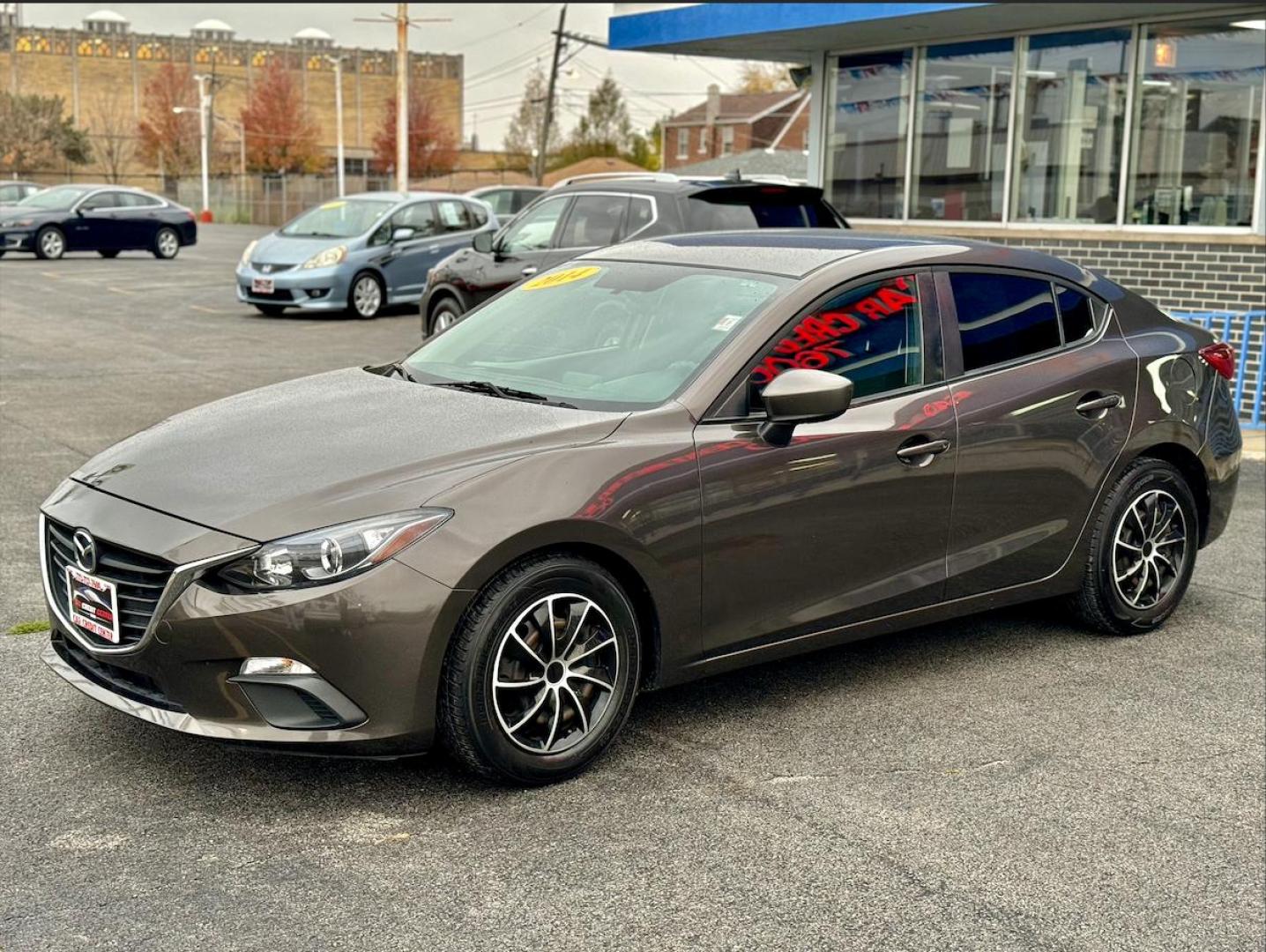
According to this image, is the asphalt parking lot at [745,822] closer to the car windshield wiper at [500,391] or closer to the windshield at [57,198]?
the car windshield wiper at [500,391]

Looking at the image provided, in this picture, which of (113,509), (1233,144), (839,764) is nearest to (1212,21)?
(1233,144)

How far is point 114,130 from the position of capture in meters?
108

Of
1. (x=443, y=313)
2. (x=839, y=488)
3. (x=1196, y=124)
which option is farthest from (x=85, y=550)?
(x=1196, y=124)

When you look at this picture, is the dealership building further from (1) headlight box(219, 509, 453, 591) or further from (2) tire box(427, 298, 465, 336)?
(1) headlight box(219, 509, 453, 591)

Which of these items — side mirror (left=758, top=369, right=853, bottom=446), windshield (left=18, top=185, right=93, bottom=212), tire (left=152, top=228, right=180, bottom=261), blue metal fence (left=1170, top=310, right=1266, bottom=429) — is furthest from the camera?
tire (left=152, top=228, right=180, bottom=261)

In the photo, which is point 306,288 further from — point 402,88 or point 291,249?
point 402,88

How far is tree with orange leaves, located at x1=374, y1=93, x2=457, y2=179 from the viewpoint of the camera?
9050 cm

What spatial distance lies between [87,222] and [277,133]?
2622 inches

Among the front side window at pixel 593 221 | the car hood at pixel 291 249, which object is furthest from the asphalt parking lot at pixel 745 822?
the car hood at pixel 291 249

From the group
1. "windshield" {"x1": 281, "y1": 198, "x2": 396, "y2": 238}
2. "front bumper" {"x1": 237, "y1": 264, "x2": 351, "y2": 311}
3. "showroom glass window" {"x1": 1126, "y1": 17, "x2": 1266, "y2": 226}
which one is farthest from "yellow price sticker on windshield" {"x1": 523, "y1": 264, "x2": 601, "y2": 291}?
"windshield" {"x1": 281, "y1": 198, "x2": 396, "y2": 238}

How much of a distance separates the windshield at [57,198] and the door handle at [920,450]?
2769 cm

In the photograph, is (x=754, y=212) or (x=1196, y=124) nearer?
(x=754, y=212)

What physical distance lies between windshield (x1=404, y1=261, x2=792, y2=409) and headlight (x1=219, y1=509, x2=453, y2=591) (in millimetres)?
1001

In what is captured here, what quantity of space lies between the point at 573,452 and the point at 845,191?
46.9 feet
